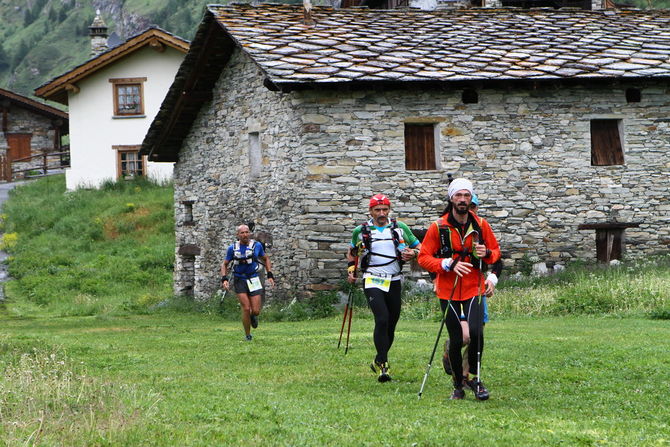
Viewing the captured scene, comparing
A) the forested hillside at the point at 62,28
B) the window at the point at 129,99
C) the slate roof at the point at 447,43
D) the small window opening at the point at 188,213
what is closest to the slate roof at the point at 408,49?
the slate roof at the point at 447,43

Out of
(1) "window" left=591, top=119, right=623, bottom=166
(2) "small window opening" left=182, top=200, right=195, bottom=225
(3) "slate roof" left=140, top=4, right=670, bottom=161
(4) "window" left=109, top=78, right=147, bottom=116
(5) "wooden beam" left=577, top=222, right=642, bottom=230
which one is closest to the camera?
(3) "slate roof" left=140, top=4, right=670, bottom=161

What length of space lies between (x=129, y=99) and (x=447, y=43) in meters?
21.5

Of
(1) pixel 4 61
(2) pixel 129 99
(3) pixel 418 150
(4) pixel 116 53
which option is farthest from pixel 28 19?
(3) pixel 418 150

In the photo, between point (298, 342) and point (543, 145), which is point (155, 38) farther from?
point (298, 342)

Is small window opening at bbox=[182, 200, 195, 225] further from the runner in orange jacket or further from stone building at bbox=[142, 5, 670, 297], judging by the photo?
the runner in orange jacket

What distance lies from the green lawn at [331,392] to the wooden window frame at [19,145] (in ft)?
121

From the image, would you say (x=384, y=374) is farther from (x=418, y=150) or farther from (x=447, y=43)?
(x=447, y=43)

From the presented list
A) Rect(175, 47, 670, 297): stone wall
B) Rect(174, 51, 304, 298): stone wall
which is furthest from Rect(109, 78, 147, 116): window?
Rect(175, 47, 670, 297): stone wall

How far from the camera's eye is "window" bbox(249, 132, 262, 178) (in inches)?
978

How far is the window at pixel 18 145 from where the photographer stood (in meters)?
51.7

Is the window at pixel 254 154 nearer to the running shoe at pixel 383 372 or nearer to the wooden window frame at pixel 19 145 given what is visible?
the running shoe at pixel 383 372

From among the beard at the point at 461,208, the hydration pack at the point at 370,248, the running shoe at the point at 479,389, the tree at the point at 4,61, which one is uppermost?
the tree at the point at 4,61

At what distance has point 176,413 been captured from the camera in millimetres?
8953

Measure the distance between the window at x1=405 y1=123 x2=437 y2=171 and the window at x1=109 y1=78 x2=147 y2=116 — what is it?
72.5ft
